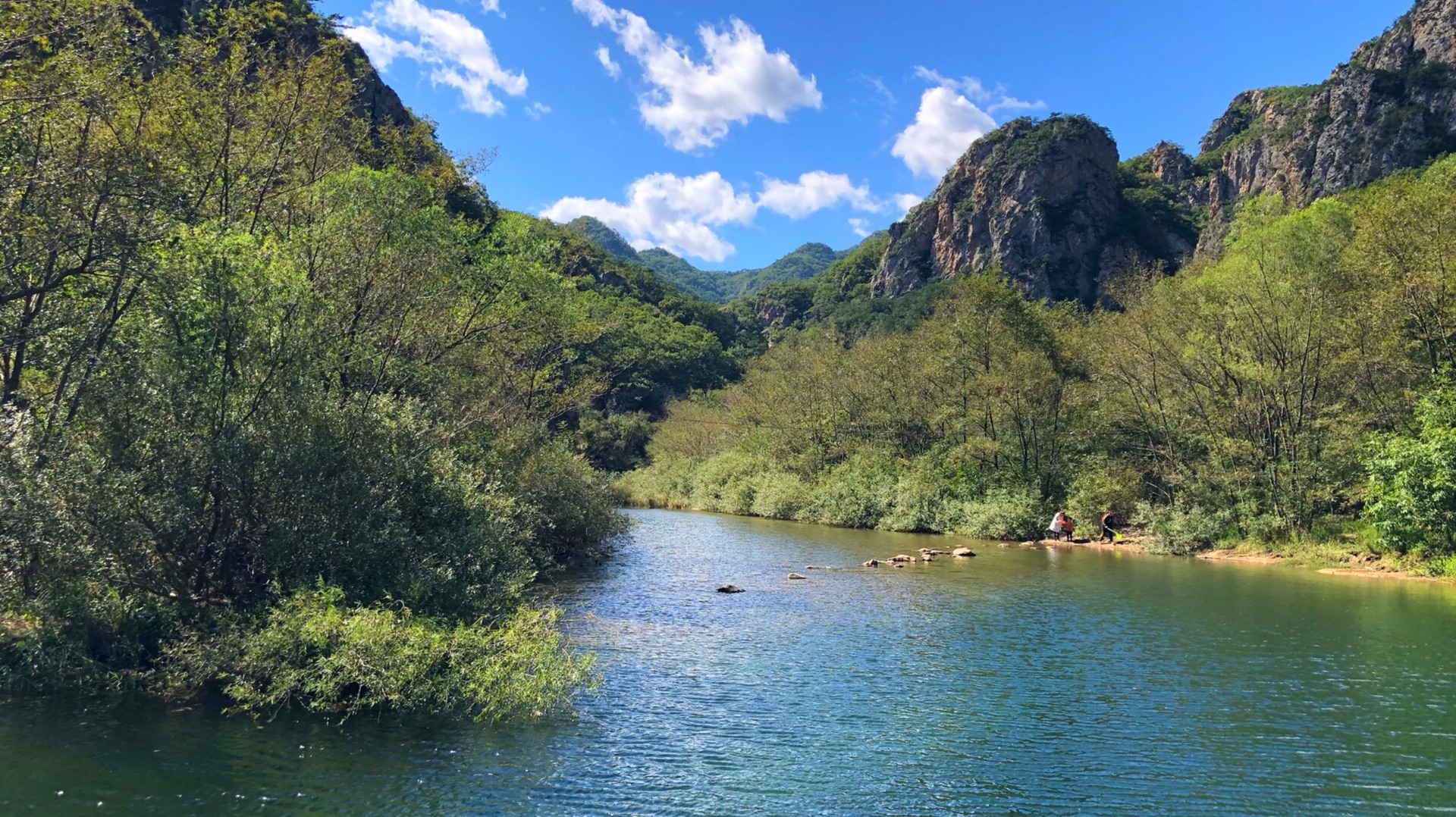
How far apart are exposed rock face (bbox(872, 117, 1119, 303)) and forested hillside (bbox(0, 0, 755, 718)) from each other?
106325 mm

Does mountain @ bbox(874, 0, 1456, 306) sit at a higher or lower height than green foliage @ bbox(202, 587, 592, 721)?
higher

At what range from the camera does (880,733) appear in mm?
13008

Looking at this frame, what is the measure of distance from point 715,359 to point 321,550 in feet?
388

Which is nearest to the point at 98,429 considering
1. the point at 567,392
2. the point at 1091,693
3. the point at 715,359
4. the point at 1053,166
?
the point at 1091,693

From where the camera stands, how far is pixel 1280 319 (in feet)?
119

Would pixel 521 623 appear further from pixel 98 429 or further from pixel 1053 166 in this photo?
pixel 1053 166

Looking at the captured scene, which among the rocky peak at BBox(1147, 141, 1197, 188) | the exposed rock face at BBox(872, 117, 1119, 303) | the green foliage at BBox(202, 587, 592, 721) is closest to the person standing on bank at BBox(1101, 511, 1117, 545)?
the green foliage at BBox(202, 587, 592, 721)

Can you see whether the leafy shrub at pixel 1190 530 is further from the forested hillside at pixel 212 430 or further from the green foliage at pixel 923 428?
the forested hillside at pixel 212 430

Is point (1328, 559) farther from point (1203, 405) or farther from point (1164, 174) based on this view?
point (1164, 174)

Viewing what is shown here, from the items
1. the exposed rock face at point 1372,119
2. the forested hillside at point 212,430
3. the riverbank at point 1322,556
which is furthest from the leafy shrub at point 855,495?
the exposed rock face at point 1372,119

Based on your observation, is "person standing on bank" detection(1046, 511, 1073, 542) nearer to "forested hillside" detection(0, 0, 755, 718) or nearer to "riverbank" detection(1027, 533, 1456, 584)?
"riverbank" detection(1027, 533, 1456, 584)

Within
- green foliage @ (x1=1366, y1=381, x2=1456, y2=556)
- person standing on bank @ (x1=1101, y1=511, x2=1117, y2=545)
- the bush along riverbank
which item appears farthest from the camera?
person standing on bank @ (x1=1101, y1=511, x2=1117, y2=545)

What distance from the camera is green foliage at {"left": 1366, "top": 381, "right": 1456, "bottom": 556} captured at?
27.5 metres

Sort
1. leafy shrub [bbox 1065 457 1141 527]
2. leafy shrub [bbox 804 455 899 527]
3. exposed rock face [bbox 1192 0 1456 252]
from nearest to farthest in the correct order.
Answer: leafy shrub [bbox 1065 457 1141 527], leafy shrub [bbox 804 455 899 527], exposed rock face [bbox 1192 0 1456 252]
